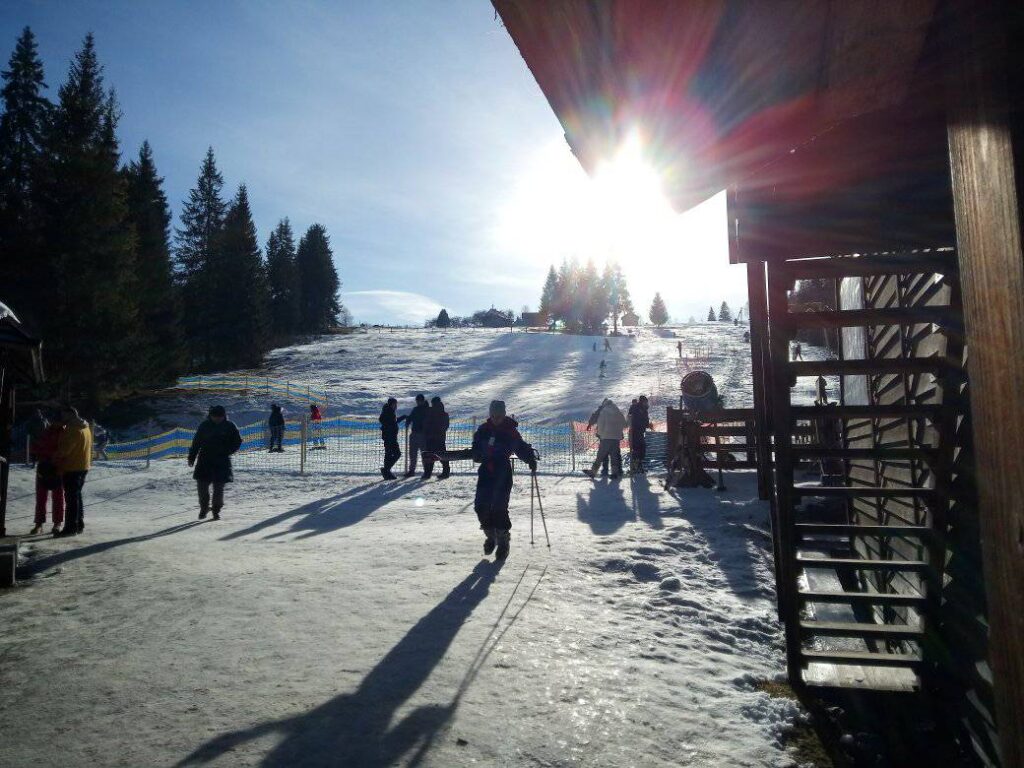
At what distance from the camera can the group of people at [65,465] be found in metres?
7.91

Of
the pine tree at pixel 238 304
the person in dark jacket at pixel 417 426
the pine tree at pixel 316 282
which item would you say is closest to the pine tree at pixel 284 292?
the pine tree at pixel 316 282

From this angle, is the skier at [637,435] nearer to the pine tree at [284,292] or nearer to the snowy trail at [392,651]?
the snowy trail at [392,651]

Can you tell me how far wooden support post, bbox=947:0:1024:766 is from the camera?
3.14ft

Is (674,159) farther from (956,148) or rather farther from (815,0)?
(956,148)

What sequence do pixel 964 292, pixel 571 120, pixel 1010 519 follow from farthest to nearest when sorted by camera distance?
pixel 571 120
pixel 964 292
pixel 1010 519

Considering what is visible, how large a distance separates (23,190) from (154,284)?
8.40 m

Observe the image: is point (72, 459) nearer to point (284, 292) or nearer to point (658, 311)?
point (284, 292)

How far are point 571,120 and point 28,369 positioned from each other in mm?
8372

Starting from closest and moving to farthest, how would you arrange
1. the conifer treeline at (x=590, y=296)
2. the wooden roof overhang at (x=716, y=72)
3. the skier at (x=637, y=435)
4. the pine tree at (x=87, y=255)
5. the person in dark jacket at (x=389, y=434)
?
the wooden roof overhang at (x=716, y=72) → the person in dark jacket at (x=389, y=434) → the skier at (x=637, y=435) → the pine tree at (x=87, y=255) → the conifer treeline at (x=590, y=296)

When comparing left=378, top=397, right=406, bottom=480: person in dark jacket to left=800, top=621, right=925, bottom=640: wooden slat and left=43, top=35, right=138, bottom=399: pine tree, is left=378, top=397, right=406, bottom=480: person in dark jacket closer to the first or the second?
left=800, top=621, right=925, bottom=640: wooden slat

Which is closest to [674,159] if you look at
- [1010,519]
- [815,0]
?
[815,0]

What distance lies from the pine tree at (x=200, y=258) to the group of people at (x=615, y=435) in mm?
37206

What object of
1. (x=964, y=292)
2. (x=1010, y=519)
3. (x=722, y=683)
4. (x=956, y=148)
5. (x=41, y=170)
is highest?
(x=41, y=170)

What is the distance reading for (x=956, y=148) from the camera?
116 centimetres
